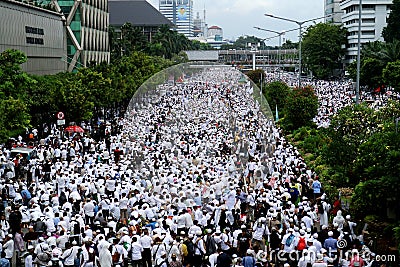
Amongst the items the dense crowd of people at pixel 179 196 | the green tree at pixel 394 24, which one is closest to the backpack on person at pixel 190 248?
the dense crowd of people at pixel 179 196

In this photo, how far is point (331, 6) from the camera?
148875mm

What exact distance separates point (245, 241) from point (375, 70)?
5297 cm

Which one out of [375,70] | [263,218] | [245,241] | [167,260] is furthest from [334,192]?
[375,70]

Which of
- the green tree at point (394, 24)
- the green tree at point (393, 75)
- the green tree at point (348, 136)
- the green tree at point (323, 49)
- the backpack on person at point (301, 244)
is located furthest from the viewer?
the green tree at point (323, 49)

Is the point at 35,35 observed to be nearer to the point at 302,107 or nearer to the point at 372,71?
the point at 302,107

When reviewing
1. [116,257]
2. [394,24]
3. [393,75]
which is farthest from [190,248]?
[394,24]

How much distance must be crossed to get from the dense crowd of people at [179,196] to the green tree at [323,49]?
238 ft

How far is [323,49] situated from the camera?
102 meters

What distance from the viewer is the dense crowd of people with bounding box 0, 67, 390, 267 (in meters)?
14.3

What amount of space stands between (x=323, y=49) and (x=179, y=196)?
86997 mm

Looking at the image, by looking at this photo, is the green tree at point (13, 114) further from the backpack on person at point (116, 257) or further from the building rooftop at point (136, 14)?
the building rooftop at point (136, 14)

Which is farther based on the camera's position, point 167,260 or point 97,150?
point 97,150

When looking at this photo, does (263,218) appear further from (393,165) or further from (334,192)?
(334,192)

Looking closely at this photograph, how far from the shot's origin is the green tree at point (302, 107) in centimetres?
4078
